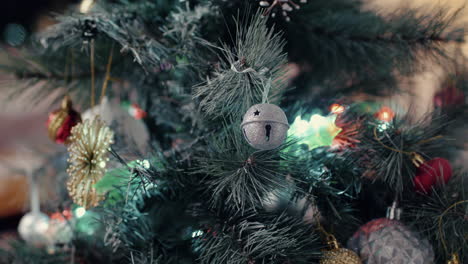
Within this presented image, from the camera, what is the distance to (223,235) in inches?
14.5

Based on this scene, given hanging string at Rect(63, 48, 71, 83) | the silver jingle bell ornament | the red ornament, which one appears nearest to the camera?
the silver jingle bell ornament

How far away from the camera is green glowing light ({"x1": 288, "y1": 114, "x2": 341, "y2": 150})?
41cm

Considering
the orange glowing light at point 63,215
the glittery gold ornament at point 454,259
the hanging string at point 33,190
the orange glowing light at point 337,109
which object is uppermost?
the orange glowing light at point 337,109

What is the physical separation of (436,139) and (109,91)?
0.40 meters

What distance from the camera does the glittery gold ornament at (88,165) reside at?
1.37ft

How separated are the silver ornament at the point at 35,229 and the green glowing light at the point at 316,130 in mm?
376

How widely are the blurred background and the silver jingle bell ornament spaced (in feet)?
0.90

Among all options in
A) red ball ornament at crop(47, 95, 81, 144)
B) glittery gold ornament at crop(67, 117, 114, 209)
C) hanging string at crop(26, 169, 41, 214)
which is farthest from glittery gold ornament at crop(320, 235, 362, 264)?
hanging string at crop(26, 169, 41, 214)

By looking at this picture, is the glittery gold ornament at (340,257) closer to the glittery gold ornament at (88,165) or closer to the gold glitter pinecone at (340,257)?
the gold glitter pinecone at (340,257)

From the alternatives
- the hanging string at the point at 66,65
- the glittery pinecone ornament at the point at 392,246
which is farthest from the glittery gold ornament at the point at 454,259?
the hanging string at the point at 66,65

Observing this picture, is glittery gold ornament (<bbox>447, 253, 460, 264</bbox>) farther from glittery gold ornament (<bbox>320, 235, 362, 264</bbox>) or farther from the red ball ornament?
the red ball ornament

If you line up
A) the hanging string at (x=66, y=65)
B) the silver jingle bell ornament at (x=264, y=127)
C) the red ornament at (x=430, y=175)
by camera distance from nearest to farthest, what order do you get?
the silver jingle bell ornament at (x=264, y=127) → the red ornament at (x=430, y=175) → the hanging string at (x=66, y=65)

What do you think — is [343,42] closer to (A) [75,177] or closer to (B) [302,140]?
(B) [302,140]

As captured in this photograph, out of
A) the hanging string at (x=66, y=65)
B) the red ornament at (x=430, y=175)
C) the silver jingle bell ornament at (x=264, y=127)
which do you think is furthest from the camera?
the hanging string at (x=66, y=65)
